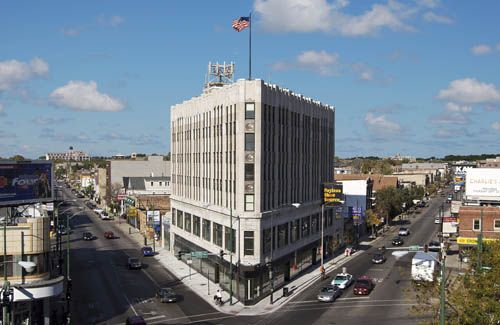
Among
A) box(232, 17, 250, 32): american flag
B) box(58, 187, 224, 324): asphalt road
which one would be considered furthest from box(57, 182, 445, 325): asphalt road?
box(232, 17, 250, 32): american flag

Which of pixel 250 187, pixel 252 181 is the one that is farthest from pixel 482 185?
pixel 250 187

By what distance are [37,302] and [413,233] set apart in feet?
265

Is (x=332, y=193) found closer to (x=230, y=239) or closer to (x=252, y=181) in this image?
(x=252, y=181)

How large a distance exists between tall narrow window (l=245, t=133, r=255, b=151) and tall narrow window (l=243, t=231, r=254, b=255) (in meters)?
8.57

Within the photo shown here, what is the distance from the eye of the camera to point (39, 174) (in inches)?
1984

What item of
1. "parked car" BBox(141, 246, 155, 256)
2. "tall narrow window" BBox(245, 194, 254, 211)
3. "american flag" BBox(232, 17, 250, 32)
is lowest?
"parked car" BBox(141, 246, 155, 256)

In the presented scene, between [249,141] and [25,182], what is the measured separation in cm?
2180

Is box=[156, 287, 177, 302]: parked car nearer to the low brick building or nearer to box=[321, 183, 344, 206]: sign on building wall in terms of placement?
box=[321, 183, 344, 206]: sign on building wall

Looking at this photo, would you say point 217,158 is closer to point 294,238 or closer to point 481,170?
point 294,238

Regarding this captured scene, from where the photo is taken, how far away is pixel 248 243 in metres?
57.4

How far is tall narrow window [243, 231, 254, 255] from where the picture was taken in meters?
57.3

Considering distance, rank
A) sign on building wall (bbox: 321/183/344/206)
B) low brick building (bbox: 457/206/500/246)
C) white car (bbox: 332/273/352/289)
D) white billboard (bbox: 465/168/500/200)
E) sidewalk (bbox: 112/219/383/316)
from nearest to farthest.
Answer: sidewalk (bbox: 112/219/383/316) → white car (bbox: 332/273/352/289) → sign on building wall (bbox: 321/183/344/206) → low brick building (bbox: 457/206/500/246) → white billboard (bbox: 465/168/500/200)

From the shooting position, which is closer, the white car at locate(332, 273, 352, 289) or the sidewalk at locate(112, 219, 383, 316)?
the sidewalk at locate(112, 219, 383, 316)

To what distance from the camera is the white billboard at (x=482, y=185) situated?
3492 inches
